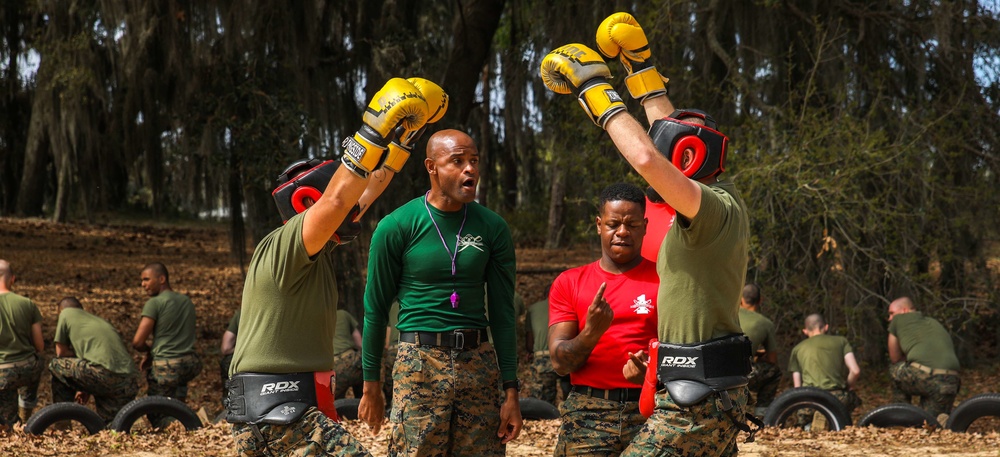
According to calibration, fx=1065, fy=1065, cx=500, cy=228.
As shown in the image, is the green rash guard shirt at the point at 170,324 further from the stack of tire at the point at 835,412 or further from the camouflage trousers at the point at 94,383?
the stack of tire at the point at 835,412

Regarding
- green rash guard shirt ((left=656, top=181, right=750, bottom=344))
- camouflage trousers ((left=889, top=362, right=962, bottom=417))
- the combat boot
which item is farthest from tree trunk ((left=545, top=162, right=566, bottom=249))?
green rash guard shirt ((left=656, top=181, right=750, bottom=344))

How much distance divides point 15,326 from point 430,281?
240 inches

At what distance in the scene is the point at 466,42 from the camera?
39.0 ft

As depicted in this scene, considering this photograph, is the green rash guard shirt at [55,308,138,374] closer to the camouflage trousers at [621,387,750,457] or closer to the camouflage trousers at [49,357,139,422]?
the camouflage trousers at [49,357,139,422]

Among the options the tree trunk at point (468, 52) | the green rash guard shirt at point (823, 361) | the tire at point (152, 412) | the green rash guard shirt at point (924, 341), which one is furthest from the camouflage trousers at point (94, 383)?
the green rash guard shirt at point (924, 341)

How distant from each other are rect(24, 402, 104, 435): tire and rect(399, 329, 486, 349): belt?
4791 mm

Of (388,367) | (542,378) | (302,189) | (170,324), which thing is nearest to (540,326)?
(542,378)

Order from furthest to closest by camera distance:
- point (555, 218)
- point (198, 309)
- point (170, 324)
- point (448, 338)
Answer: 1. point (555, 218)
2. point (198, 309)
3. point (170, 324)
4. point (448, 338)

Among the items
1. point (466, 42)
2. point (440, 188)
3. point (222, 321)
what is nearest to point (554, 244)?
point (222, 321)

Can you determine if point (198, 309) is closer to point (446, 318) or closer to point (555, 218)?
point (555, 218)

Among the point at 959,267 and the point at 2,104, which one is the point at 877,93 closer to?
the point at 959,267

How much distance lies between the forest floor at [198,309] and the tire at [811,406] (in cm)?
61

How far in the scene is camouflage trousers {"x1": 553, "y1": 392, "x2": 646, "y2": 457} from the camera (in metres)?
4.20

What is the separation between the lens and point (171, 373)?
987cm
